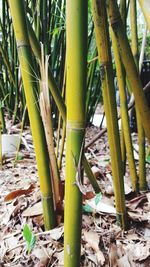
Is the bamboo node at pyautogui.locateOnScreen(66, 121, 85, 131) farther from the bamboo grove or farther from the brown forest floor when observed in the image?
the brown forest floor

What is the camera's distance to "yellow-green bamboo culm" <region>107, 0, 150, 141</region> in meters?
A: 0.47

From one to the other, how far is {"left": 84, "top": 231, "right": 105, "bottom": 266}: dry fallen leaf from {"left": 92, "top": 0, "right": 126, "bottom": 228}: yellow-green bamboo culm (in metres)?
0.06

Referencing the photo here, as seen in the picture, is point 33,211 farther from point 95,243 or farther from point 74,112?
point 74,112

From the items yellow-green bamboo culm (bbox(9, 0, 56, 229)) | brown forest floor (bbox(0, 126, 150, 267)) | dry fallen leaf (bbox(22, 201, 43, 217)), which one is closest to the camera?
yellow-green bamboo culm (bbox(9, 0, 56, 229))

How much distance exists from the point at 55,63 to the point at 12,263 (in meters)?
1.13

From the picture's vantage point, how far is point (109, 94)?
0.51 m

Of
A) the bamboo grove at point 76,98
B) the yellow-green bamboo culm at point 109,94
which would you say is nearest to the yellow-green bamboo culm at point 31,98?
the bamboo grove at point 76,98

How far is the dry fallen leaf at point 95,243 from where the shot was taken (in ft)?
1.82

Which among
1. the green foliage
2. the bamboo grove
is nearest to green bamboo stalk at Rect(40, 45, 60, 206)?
the bamboo grove

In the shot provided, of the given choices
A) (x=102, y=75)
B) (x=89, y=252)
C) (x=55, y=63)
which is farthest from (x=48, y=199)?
(x=55, y=63)

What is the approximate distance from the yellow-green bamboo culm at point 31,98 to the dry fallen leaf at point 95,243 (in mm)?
81

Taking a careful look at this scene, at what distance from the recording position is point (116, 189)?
57 cm

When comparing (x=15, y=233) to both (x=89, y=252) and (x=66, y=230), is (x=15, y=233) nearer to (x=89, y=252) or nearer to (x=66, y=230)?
(x=89, y=252)

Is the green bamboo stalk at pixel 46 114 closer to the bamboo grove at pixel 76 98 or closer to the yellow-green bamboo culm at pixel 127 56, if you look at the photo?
the bamboo grove at pixel 76 98
